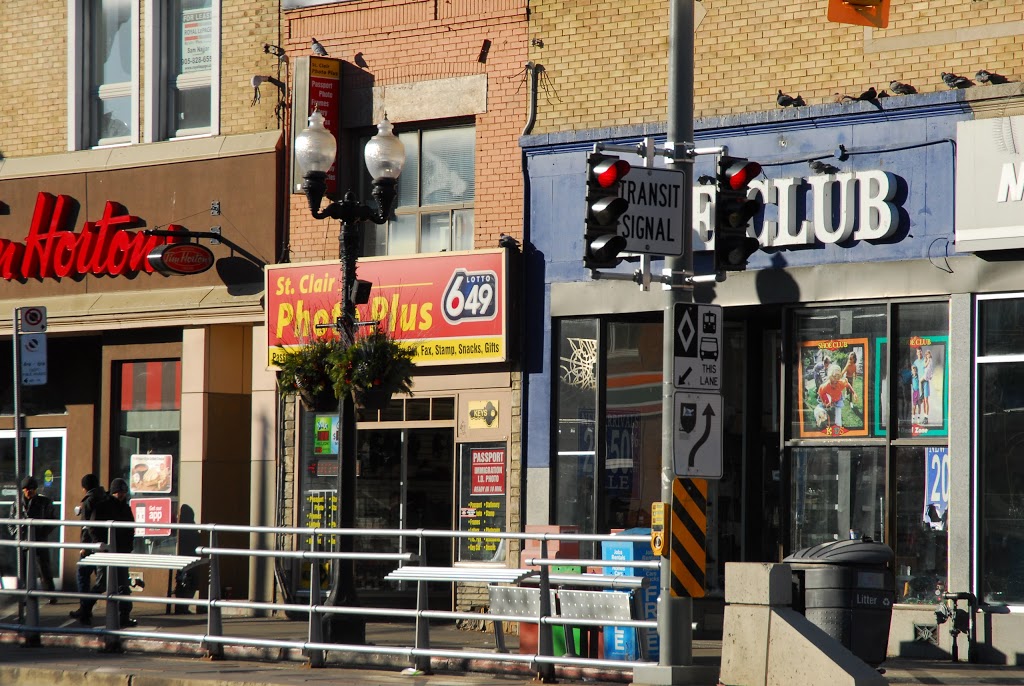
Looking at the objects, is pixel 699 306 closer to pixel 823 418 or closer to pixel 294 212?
pixel 823 418

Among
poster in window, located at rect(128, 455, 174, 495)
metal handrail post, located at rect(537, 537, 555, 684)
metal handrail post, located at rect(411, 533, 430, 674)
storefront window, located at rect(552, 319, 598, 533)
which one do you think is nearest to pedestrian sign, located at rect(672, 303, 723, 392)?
metal handrail post, located at rect(537, 537, 555, 684)

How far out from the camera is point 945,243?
579 inches

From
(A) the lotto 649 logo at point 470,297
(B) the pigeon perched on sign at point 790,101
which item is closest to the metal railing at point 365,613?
(A) the lotto 649 logo at point 470,297

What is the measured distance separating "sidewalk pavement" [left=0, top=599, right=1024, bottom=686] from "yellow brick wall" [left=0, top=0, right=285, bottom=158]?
7.84 meters

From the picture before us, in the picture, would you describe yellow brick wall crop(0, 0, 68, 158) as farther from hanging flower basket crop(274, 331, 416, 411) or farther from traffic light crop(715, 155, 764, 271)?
traffic light crop(715, 155, 764, 271)

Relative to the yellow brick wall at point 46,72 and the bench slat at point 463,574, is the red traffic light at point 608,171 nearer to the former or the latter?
the bench slat at point 463,574

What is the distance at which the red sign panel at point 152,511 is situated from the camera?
2012 centimetres

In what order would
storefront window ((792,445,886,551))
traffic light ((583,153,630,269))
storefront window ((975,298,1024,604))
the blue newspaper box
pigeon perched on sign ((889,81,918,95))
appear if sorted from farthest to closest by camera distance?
1. storefront window ((792,445,886,551))
2. pigeon perched on sign ((889,81,918,95))
3. storefront window ((975,298,1024,604))
4. the blue newspaper box
5. traffic light ((583,153,630,269))

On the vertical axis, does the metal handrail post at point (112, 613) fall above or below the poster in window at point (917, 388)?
below

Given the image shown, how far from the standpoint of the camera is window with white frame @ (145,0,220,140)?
20.4m

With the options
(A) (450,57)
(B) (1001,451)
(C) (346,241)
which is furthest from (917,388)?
(A) (450,57)

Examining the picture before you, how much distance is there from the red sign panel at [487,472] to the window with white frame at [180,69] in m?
6.36

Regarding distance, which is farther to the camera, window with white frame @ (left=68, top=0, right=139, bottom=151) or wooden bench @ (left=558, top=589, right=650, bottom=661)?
window with white frame @ (left=68, top=0, right=139, bottom=151)

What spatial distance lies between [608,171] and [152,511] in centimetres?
1138
